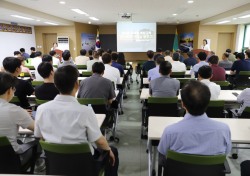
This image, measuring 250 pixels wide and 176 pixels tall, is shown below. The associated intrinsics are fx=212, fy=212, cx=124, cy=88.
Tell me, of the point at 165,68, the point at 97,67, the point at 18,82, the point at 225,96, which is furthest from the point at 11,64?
the point at 225,96

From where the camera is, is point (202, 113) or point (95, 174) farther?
point (95, 174)

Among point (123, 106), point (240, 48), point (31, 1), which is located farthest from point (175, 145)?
point (240, 48)

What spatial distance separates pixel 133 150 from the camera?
10.7ft

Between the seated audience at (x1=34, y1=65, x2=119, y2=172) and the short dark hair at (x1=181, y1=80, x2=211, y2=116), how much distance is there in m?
0.73

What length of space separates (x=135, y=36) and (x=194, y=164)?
12557 mm

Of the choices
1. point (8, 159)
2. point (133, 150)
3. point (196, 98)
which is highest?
point (196, 98)

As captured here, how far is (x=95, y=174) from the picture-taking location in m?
1.71

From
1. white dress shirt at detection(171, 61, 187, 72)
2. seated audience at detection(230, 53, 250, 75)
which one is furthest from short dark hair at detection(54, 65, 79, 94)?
seated audience at detection(230, 53, 250, 75)

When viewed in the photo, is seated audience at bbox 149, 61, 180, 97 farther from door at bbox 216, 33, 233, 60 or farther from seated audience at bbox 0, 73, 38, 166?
door at bbox 216, 33, 233, 60

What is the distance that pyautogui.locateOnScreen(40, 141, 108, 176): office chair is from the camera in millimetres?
1542

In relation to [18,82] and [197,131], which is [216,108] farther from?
[18,82]

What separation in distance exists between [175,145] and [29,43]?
12659 millimetres

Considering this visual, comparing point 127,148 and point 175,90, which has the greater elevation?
point 175,90

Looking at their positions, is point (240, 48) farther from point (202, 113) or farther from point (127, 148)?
point (202, 113)
